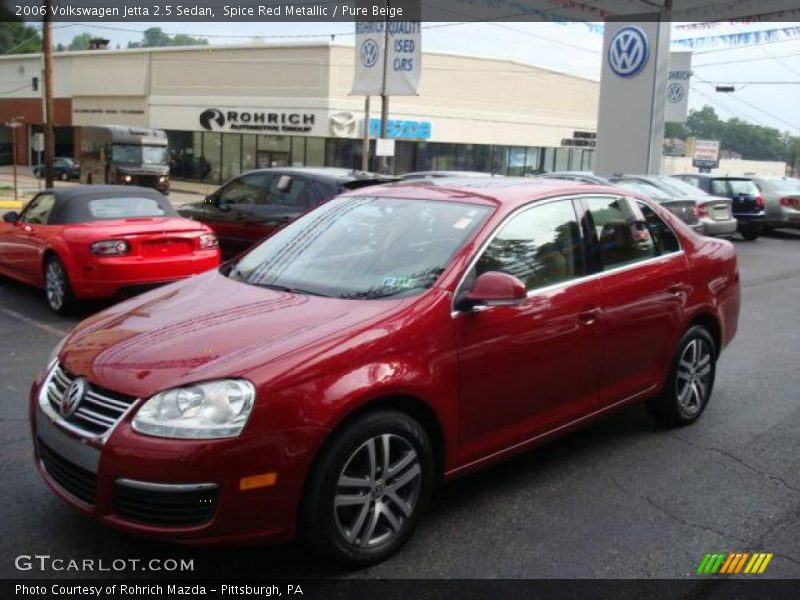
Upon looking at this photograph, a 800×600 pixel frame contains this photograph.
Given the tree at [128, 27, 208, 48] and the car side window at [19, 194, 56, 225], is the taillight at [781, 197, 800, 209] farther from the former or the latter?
the tree at [128, 27, 208, 48]

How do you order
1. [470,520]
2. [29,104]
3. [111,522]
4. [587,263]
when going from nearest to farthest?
[111,522] < [470,520] < [587,263] < [29,104]

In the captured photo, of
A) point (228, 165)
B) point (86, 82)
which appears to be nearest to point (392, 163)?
point (228, 165)

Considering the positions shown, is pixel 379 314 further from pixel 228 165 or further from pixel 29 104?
pixel 29 104

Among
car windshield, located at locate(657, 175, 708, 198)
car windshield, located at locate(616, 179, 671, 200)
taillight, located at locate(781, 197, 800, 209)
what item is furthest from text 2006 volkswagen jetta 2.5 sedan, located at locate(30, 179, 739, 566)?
taillight, located at locate(781, 197, 800, 209)

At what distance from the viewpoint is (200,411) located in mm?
2963

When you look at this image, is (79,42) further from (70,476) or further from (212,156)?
(70,476)

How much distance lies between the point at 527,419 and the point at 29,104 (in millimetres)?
59161

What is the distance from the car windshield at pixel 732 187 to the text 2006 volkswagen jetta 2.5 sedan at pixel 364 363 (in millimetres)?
15306

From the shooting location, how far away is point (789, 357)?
7.30 metres

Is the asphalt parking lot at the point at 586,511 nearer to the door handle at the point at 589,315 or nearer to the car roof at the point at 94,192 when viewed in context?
the door handle at the point at 589,315

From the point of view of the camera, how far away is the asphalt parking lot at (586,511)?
3377mm

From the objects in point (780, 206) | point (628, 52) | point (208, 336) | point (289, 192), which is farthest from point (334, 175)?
point (628, 52)

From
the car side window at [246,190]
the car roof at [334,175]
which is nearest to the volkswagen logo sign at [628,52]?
the car roof at [334,175]

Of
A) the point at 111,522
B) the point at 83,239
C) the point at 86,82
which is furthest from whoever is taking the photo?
the point at 86,82
